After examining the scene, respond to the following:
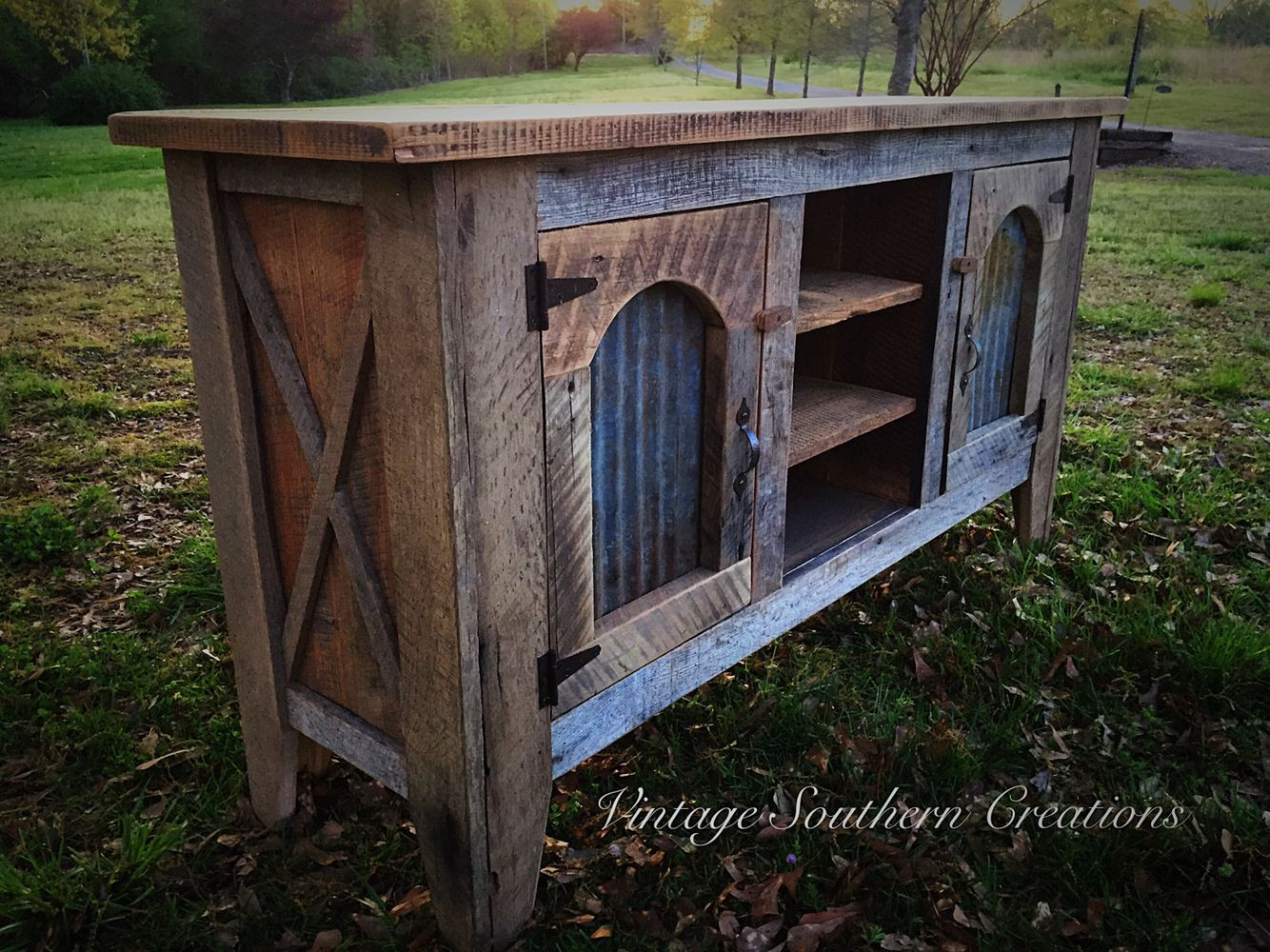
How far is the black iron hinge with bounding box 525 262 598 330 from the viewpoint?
1720 mm

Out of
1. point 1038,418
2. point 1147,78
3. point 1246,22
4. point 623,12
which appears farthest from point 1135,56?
point 1038,418

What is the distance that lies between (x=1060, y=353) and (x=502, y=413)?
2649mm

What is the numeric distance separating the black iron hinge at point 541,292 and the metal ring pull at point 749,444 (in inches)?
25.8

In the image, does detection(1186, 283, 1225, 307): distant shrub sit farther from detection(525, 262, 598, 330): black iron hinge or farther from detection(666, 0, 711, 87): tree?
detection(525, 262, 598, 330): black iron hinge

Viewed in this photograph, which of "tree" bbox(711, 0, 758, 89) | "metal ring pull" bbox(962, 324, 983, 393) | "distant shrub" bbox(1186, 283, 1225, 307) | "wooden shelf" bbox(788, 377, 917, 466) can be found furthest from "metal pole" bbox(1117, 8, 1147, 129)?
"wooden shelf" bbox(788, 377, 917, 466)

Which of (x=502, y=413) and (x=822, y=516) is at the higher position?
(x=502, y=413)

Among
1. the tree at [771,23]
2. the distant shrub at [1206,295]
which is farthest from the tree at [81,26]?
the distant shrub at [1206,295]

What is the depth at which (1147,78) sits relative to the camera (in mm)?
9734

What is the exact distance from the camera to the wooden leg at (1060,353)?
11.5ft

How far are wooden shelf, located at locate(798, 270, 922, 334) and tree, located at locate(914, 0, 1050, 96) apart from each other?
7893 mm

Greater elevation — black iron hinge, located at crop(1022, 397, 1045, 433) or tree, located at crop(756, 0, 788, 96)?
tree, located at crop(756, 0, 788, 96)

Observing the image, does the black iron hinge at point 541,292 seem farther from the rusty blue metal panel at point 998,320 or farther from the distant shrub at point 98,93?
the distant shrub at point 98,93

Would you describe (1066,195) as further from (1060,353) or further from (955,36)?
(955,36)

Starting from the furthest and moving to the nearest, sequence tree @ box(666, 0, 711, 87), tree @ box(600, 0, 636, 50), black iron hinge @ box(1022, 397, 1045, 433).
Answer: tree @ box(666, 0, 711, 87) < tree @ box(600, 0, 636, 50) < black iron hinge @ box(1022, 397, 1045, 433)
